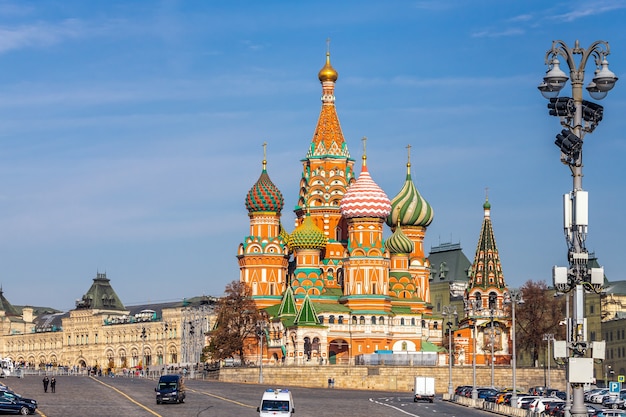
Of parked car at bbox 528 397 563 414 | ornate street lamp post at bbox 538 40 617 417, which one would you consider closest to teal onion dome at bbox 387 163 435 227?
parked car at bbox 528 397 563 414

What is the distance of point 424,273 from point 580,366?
113714 mm

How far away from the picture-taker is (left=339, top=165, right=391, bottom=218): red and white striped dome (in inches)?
5089

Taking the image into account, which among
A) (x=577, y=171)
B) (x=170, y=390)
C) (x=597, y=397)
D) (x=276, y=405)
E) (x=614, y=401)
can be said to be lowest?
(x=597, y=397)

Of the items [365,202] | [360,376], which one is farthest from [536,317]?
[360,376]

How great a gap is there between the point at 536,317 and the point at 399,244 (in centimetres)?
1782

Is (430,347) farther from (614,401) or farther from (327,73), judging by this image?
(614,401)

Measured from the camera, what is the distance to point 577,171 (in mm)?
29250

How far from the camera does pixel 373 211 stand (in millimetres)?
129250

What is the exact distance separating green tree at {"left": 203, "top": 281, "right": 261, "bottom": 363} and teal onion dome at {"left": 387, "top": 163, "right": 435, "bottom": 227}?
25.3 meters

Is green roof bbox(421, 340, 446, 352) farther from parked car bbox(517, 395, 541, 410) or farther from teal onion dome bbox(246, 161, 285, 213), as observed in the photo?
parked car bbox(517, 395, 541, 410)

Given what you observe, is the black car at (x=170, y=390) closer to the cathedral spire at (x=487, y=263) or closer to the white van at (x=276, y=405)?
the white van at (x=276, y=405)

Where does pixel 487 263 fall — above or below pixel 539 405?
above

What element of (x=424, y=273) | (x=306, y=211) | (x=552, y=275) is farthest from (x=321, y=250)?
(x=552, y=275)

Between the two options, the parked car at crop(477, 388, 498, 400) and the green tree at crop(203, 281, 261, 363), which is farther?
the green tree at crop(203, 281, 261, 363)
